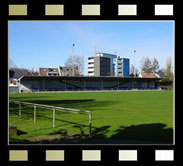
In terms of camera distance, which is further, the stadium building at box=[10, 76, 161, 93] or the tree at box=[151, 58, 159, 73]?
the tree at box=[151, 58, 159, 73]

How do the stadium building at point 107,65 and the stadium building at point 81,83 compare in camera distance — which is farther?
the stadium building at point 107,65

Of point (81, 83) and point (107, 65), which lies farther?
point (107, 65)

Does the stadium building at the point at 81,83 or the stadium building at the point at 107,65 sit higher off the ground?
the stadium building at the point at 107,65

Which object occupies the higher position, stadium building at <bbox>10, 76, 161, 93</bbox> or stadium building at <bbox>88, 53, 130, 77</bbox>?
stadium building at <bbox>88, 53, 130, 77</bbox>

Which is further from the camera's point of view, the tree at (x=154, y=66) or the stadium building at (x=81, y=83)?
the tree at (x=154, y=66)

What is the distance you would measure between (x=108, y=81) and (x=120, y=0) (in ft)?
199

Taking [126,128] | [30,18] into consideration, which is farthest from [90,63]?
[30,18]

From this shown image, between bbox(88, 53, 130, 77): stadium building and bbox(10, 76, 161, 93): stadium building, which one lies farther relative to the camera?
bbox(88, 53, 130, 77): stadium building

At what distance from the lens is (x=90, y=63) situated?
94625 mm

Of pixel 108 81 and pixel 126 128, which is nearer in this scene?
pixel 126 128

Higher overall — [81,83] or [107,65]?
[107,65]
